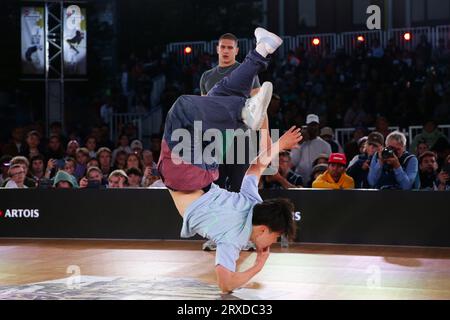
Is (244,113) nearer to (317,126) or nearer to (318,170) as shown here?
(318,170)

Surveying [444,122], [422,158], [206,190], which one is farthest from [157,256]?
[444,122]

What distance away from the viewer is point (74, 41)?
1169 cm

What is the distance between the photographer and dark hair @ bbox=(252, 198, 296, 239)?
4.83 meters


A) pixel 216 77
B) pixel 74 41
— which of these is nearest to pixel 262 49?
pixel 216 77

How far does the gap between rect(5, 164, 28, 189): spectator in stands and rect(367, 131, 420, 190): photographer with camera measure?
3.91 meters

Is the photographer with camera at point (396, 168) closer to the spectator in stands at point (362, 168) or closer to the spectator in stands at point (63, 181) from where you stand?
the spectator in stands at point (362, 168)

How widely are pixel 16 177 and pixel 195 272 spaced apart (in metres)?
3.48

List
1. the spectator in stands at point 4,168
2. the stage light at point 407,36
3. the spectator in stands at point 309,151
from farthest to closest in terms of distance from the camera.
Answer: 1. the stage light at point 407,36
2. the spectator in stands at point 4,168
3. the spectator in stands at point 309,151

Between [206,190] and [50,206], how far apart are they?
11.8ft

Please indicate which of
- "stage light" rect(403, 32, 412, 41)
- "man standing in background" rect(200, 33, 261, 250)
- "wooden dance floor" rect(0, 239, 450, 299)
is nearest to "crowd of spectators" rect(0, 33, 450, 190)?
"stage light" rect(403, 32, 412, 41)

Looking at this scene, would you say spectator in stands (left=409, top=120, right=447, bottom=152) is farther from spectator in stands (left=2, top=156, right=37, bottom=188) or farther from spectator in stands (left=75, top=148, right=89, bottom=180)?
spectator in stands (left=2, top=156, right=37, bottom=188)

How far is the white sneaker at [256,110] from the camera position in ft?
17.2

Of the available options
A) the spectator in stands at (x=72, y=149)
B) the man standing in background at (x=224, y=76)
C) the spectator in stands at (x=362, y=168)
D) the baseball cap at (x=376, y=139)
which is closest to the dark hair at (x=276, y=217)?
the man standing in background at (x=224, y=76)

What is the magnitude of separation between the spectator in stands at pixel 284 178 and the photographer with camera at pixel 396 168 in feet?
2.93
